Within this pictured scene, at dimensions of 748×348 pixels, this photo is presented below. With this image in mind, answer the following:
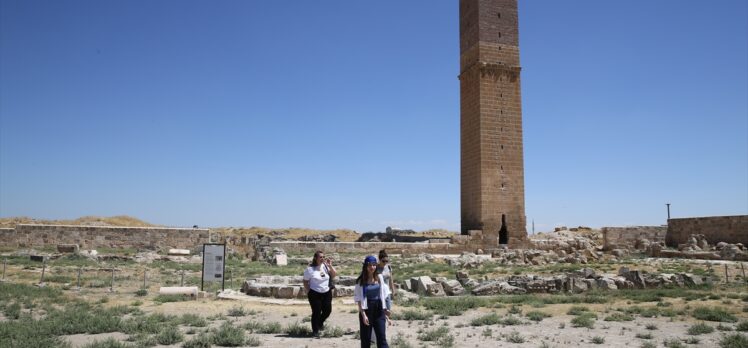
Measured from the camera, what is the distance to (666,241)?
29703mm

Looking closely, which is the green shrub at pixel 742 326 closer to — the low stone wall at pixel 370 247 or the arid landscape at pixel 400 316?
the arid landscape at pixel 400 316

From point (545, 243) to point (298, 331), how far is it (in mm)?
23983

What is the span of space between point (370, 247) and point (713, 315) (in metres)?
18.5

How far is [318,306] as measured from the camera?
307 inches

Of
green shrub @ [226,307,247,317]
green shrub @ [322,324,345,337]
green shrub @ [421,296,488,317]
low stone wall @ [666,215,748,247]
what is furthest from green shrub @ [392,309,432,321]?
low stone wall @ [666,215,748,247]

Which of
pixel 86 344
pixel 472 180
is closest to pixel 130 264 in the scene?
pixel 86 344

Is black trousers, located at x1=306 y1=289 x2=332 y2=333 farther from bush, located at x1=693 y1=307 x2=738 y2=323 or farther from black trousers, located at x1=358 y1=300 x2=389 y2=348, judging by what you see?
bush, located at x1=693 y1=307 x2=738 y2=323

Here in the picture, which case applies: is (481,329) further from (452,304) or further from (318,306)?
(318,306)

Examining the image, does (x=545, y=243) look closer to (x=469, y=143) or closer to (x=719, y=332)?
(x=469, y=143)

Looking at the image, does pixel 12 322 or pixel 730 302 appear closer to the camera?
pixel 12 322

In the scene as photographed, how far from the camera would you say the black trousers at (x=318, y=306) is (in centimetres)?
773

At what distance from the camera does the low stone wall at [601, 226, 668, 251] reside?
30.8 metres

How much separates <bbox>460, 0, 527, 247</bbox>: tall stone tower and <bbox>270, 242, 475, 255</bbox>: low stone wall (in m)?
2.65

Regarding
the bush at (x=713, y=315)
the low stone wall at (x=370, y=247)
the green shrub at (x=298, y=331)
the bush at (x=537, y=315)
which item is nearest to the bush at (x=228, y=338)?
the green shrub at (x=298, y=331)
